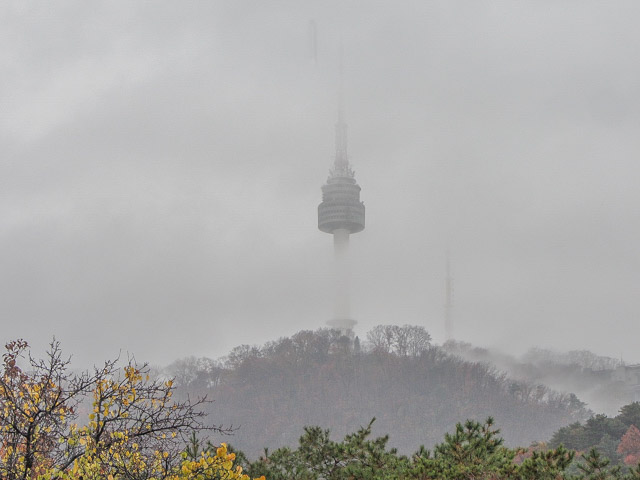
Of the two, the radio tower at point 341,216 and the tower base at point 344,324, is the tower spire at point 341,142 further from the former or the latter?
the tower base at point 344,324

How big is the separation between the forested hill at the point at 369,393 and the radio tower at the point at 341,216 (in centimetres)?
4103

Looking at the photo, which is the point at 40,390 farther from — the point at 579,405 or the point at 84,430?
the point at 579,405

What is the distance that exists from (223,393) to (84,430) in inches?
4134

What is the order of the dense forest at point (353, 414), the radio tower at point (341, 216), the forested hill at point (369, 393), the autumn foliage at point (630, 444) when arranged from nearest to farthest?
the dense forest at point (353, 414)
the autumn foliage at point (630, 444)
the forested hill at point (369, 393)
the radio tower at point (341, 216)

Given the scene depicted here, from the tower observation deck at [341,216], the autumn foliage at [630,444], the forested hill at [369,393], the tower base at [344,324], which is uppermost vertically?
the tower observation deck at [341,216]

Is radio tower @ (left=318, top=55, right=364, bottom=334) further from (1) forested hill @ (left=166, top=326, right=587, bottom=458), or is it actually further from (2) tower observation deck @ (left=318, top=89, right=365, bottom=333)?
(1) forested hill @ (left=166, top=326, right=587, bottom=458)

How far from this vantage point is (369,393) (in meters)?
105

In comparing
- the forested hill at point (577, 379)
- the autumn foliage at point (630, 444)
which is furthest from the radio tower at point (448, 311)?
the autumn foliage at point (630, 444)

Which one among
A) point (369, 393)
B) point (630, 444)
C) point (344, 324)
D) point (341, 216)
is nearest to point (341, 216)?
point (341, 216)

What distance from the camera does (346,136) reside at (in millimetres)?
170125

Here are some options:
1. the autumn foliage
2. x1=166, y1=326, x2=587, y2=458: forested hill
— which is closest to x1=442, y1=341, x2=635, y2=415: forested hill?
x1=166, y1=326, x2=587, y2=458: forested hill

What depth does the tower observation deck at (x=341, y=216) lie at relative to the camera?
522 feet

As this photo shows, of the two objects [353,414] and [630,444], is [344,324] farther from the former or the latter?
[630,444]

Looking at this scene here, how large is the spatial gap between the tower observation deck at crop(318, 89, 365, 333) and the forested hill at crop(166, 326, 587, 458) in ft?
135
